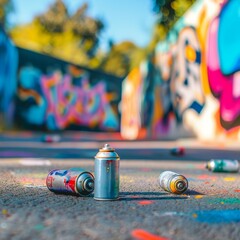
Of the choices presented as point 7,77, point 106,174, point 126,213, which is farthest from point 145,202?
point 7,77

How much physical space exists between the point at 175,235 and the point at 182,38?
56.2 ft

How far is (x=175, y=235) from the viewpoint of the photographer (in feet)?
8.55

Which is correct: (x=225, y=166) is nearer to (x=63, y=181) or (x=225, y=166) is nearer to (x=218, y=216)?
(x=63, y=181)

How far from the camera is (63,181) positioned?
12.9ft

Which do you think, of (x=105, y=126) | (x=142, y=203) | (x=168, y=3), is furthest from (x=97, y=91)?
(x=142, y=203)

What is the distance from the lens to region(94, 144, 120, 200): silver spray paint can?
365 centimetres

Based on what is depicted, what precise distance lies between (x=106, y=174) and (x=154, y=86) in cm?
2109

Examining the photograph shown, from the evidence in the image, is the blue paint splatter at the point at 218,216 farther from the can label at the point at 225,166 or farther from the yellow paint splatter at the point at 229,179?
the can label at the point at 225,166

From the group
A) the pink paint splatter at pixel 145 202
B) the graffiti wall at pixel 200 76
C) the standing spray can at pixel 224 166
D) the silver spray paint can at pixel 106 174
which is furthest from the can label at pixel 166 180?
the graffiti wall at pixel 200 76

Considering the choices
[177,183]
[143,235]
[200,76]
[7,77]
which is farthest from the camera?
[7,77]

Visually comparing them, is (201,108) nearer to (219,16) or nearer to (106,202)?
(219,16)

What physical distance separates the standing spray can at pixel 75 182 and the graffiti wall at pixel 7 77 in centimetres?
2292

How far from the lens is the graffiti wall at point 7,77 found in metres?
26.3

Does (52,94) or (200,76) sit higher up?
(52,94)
